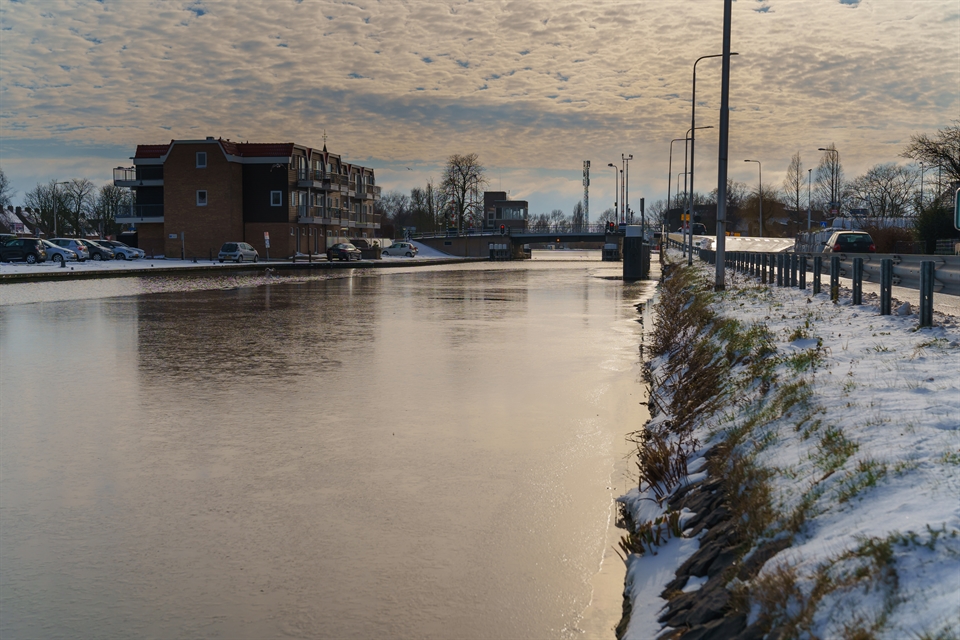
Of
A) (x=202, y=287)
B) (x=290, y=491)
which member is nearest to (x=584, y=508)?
(x=290, y=491)

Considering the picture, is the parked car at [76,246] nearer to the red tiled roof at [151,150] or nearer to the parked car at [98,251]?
the parked car at [98,251]

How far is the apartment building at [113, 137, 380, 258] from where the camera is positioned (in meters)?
86.6

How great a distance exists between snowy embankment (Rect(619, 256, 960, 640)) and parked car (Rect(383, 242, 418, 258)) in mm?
94029

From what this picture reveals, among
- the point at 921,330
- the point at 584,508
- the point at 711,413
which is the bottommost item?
the point at 584,508

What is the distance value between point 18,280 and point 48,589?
134ft

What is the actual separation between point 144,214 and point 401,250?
96.8 ft

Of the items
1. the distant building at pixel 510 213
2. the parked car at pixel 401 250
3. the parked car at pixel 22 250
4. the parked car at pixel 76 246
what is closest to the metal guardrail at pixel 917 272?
the parked car at pixel 22 250

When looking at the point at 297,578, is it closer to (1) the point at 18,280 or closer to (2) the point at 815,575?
(2) the point at 815,575

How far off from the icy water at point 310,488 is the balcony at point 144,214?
2862 inches

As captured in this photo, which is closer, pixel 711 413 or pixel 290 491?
pixel 290 491

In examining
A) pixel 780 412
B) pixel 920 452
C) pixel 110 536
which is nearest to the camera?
pixel 920 452

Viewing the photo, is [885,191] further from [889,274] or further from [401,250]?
[889,274]

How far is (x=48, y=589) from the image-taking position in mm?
6215

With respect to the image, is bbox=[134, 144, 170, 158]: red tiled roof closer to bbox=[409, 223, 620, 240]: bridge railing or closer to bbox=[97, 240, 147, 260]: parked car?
bbox=[97, 240, 147, 260]: parked car
